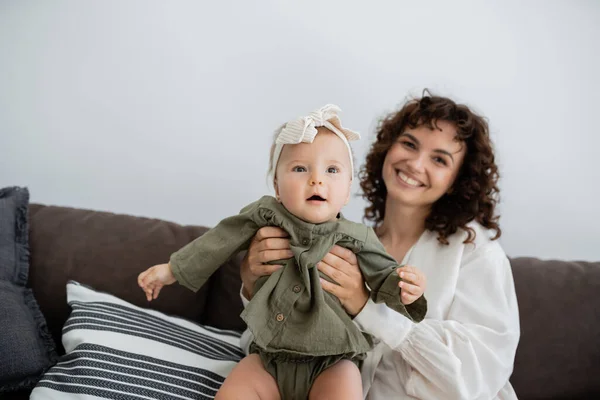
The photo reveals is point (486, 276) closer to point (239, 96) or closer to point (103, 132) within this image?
point (239, 96)

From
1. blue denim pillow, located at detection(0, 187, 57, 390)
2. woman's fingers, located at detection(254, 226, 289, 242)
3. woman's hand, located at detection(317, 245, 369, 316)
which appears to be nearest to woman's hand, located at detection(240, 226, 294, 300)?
woman's fingers, located at detection(254, 226, 289, 242)

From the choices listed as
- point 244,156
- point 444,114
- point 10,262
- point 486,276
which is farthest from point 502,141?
point 10,262

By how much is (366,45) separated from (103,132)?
1.24 meters

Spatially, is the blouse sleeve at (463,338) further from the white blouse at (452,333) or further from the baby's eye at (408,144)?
the baby's eye at (408,144)

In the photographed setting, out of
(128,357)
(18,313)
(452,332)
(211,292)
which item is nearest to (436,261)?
(452,332)

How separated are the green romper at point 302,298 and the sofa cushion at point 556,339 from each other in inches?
30.6

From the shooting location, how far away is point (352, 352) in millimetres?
1304

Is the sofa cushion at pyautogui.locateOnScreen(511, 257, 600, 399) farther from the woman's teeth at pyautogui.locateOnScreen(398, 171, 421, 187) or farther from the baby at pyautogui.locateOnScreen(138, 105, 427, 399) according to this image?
the baby at pyautogui.locateOnScreen(138, 105, 427, 399)

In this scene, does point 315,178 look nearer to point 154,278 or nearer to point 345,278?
point 345,278

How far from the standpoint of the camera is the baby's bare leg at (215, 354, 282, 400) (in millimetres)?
1224

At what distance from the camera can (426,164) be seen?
5.53 ft

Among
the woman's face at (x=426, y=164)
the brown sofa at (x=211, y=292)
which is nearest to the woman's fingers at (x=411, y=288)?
the woman's face at (x=426, y=164)

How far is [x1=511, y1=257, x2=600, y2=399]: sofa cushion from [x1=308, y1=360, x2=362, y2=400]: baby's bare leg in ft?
2.80

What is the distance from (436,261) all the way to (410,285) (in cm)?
50
